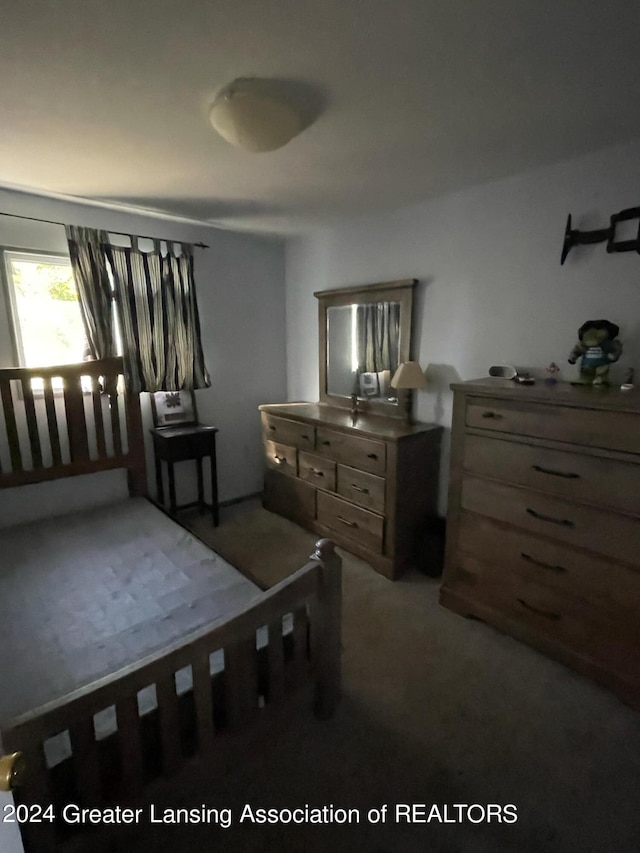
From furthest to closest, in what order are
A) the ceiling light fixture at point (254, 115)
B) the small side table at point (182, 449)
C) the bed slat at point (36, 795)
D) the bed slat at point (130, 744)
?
the small side table at point (182, 449)
the ceiling light fixture at point (254, 115)
the bed slat at point (130, 744)
the bed slat at point (36, 795)

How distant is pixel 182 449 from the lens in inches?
119

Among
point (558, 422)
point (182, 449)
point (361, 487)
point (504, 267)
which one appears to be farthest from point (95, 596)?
point (504, 267)

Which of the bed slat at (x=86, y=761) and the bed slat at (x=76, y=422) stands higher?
the bed slat at (x=76, y=422)

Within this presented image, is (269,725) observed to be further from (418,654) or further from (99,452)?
(99,452)

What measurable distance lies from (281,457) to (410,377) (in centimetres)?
122

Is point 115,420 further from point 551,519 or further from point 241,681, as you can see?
point 551,519

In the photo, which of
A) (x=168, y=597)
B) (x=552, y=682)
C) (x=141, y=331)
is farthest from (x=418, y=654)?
(x=141, y=331)

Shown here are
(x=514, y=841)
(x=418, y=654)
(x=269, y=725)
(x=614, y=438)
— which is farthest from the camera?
(x=418, y=654)

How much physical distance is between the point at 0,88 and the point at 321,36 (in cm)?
107

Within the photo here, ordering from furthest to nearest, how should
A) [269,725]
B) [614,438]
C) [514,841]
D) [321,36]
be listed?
[614,438]
[269,725]
[514,841]
[321,36]

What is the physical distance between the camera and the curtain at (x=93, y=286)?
256 centimetres

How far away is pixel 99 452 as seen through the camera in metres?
2.69

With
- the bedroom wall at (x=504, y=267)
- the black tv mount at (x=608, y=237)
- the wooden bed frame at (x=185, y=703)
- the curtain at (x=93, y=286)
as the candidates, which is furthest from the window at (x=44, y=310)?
the black tv mount at (x=608, y=237)

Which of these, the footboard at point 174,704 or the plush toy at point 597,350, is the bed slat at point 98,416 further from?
the plush toy at point 597,350
